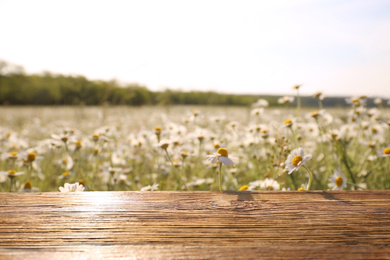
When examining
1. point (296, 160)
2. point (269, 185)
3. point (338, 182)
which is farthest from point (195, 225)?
point (338, 182)

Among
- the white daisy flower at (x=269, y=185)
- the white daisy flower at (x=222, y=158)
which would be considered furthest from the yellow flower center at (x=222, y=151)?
the white daisy flower at (x=269, y=185)

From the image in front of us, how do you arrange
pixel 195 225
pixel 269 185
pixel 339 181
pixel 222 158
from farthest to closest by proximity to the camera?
pixel 339 181 < pixel 269 185 < pixel 222 158 < pixel 195 225

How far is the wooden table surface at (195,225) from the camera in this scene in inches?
30.4

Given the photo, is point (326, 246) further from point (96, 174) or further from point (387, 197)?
point (96, 174)

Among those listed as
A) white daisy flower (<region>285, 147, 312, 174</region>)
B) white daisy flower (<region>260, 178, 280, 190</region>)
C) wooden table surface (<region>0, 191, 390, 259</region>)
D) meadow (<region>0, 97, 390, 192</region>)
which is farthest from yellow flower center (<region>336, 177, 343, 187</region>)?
wooden table surface (<region>0, 191, 390, 259</region>)

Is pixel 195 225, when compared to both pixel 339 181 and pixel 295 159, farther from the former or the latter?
pixel 339 181

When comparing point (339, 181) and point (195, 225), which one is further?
point (339, 181)

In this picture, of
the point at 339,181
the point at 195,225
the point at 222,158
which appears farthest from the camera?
the point at 339,181

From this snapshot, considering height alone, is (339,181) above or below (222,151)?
below

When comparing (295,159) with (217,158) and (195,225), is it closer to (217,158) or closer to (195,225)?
(217,158)

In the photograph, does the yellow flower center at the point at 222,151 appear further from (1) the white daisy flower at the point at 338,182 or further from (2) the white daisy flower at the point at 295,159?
(1) the white daisy flower at the point at 338,182

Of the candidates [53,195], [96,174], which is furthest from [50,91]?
[53,195]

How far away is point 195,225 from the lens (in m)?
0.89

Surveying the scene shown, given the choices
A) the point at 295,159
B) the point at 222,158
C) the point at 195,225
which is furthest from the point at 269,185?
the point at 195,225
